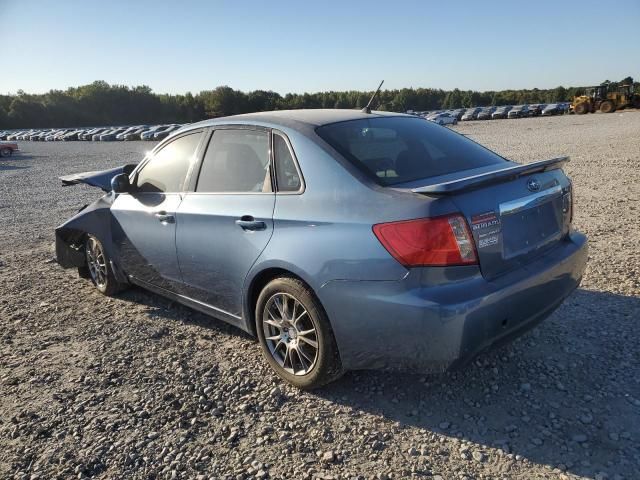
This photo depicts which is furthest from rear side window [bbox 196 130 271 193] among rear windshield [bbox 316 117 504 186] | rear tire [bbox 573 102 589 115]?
rear tire [bbox 573 102 589 115]

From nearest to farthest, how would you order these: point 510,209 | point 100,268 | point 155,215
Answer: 1. point 510,209
2. point 155,215
3. point 100,268

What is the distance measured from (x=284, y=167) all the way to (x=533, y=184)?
148 centimetres

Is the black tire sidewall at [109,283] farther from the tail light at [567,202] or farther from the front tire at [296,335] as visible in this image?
the tail light at [567,202]

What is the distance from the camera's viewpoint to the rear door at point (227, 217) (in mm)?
3166

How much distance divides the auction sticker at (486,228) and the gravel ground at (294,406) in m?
1.01

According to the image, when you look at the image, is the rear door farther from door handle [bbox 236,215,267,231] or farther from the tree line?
the tree line

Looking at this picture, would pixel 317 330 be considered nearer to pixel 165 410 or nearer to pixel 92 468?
pixel 165 410

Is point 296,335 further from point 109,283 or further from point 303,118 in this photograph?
point 109,283

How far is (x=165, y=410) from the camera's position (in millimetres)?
3014

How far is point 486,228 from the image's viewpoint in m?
2.53

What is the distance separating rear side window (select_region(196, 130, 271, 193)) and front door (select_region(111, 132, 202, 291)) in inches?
9.6

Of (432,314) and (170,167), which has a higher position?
(170,167)

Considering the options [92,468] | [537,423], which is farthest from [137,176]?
[537,423]

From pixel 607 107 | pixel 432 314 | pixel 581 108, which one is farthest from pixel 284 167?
pixel 581 108
